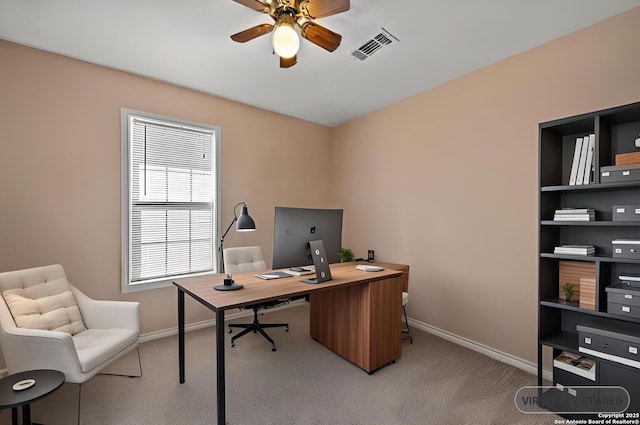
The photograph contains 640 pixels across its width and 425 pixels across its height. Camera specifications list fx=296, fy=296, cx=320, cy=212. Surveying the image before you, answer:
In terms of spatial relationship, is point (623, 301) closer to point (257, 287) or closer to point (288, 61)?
point (257, 287)

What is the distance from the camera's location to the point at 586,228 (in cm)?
218

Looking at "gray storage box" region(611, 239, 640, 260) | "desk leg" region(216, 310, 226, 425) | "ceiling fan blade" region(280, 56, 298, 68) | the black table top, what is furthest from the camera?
"ceiling fan blade" region(280, 56, 298, 68)

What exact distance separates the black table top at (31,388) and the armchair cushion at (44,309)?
1.66ft

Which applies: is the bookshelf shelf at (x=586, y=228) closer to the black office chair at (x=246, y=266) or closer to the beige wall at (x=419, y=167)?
the beige wall at (x=419, y=167)

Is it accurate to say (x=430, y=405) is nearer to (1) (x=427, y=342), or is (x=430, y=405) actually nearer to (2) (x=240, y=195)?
(1) (x=427, y=342)

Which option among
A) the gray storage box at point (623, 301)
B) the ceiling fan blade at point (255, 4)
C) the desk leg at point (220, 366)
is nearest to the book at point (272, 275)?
the desk leg at point (220, 366)

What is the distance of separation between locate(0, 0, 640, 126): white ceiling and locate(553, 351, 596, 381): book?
2413 mm

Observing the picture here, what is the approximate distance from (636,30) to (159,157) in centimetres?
416

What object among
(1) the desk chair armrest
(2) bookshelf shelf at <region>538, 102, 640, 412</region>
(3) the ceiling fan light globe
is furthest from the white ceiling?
(1) the desk chair armrest

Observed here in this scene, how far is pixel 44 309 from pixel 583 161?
156 inches

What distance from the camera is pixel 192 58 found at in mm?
2723

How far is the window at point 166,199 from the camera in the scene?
10.1ft

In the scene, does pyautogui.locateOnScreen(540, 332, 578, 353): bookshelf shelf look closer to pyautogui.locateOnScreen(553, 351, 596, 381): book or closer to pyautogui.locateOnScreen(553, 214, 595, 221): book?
pyautogui.locateOnScreen(553, 351, 596, 381): book

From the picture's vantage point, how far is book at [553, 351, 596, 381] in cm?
190
